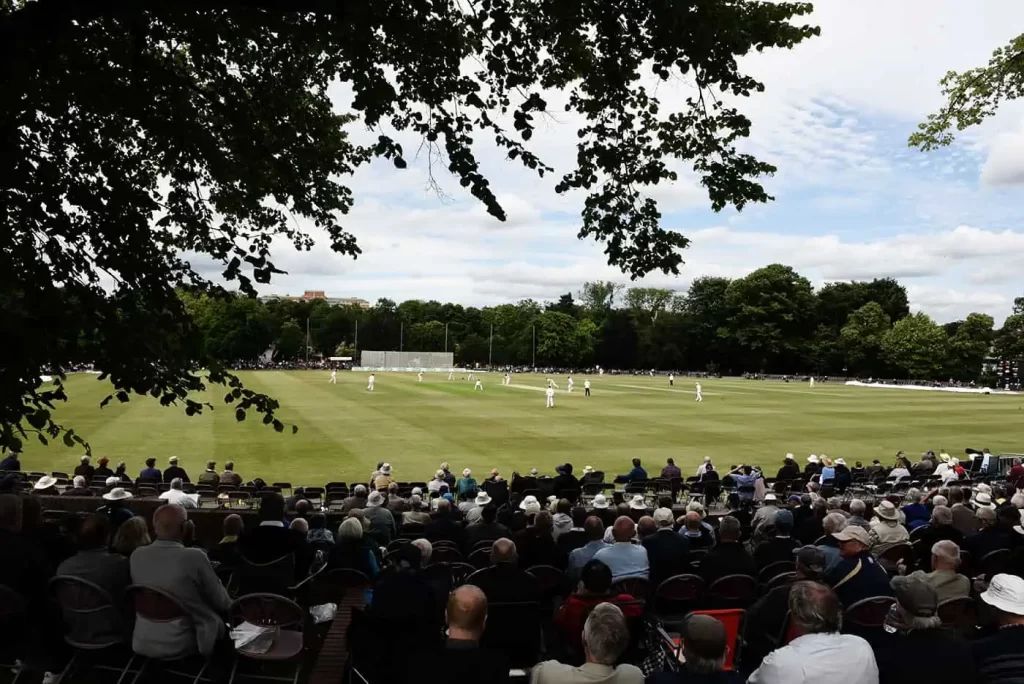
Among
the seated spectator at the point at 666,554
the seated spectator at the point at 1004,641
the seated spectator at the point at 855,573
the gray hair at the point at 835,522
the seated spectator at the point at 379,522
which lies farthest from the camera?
the seated spectator at the point at 379,522

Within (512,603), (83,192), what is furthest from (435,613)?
(83,192)

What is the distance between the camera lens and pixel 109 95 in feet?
22.9

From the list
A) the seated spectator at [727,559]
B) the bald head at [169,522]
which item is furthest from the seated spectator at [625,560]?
the bald head at [169,522]

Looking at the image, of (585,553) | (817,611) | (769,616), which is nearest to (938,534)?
(769,616)

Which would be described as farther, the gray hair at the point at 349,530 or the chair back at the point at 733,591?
the gray hair at the point at 349,530

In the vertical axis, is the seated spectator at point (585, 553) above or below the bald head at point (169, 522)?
below

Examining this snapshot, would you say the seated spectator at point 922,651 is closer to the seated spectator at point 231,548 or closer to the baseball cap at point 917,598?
the baseball cap at point 917,598

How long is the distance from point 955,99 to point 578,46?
40.4 feet

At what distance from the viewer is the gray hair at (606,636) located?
361cm

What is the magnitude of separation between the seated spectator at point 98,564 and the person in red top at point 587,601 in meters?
3.21

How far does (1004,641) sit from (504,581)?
3238 millimetres

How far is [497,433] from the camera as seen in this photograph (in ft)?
91.9

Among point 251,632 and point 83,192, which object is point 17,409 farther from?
point 251,632

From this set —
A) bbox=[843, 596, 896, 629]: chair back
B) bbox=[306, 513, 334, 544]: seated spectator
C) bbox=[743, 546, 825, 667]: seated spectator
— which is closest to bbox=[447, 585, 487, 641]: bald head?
bbox=[743, 546, 825, 667]: seated spectator
